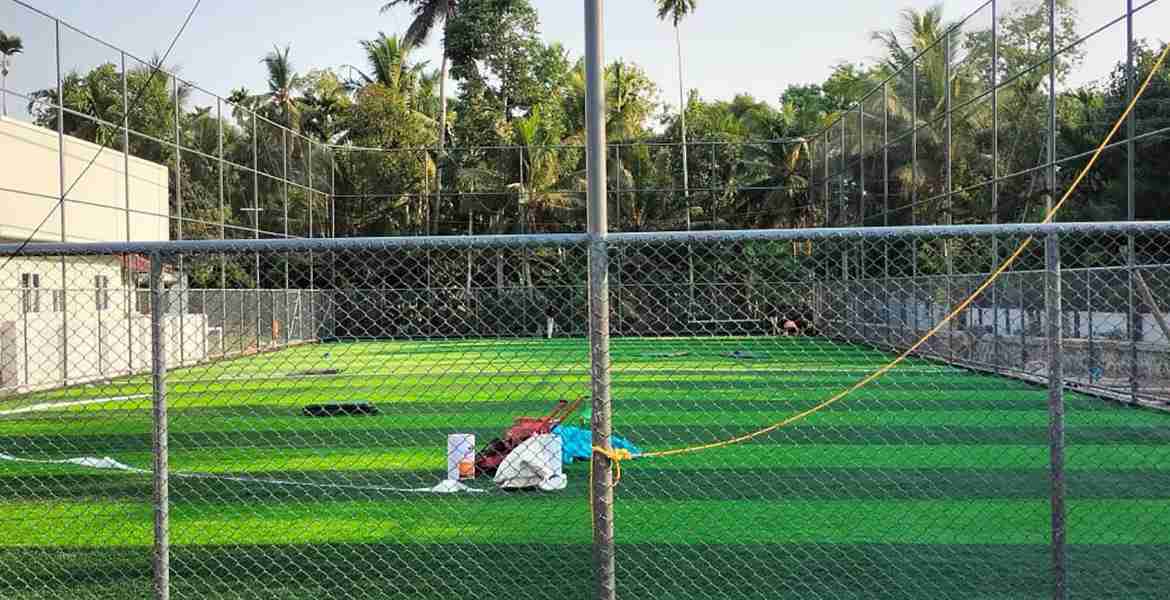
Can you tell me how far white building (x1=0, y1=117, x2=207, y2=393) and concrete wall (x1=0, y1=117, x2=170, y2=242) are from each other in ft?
0.06

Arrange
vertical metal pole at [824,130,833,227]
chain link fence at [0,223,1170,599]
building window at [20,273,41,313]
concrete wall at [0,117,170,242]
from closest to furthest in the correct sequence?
chain link fence at [0,223,1170,599] → concrete wall at [0,117,170,242] → building window at [20,273,41,313] → vertical metal pole at [824,130,833,227]

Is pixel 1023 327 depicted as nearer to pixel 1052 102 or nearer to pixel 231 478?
pixel 1052 102

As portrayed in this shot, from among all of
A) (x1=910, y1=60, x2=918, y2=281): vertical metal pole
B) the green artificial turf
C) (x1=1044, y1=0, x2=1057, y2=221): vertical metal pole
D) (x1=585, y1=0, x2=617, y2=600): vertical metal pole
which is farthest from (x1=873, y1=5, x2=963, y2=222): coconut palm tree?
(x1=585, y1=0, x2=617, y2=600): vertical metal pole

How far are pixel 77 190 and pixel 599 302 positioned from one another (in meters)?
19.0

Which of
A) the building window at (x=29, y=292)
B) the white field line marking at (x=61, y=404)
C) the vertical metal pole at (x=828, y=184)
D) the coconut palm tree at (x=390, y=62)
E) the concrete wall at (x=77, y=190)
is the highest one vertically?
the coconut palm tree at (x=390, y=62)

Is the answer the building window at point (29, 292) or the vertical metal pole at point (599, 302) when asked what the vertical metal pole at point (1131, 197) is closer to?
the vertical metal pole at point (599, 302)

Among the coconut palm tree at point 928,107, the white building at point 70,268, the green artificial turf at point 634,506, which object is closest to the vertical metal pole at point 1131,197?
the green artificial turf at point 634,506

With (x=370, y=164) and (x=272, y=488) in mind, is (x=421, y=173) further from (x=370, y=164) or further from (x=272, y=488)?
(x=272, y=488)

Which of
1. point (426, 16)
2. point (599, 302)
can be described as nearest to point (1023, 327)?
point (599, 302)

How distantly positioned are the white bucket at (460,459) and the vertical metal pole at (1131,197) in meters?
9.61

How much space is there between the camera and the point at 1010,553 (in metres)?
7.27

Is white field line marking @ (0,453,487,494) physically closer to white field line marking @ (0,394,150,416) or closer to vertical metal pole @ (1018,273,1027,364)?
white field line marking @ (0,394,150,416)

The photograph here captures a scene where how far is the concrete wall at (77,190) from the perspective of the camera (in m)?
19.4

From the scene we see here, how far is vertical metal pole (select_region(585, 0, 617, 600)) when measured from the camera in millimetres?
5070
